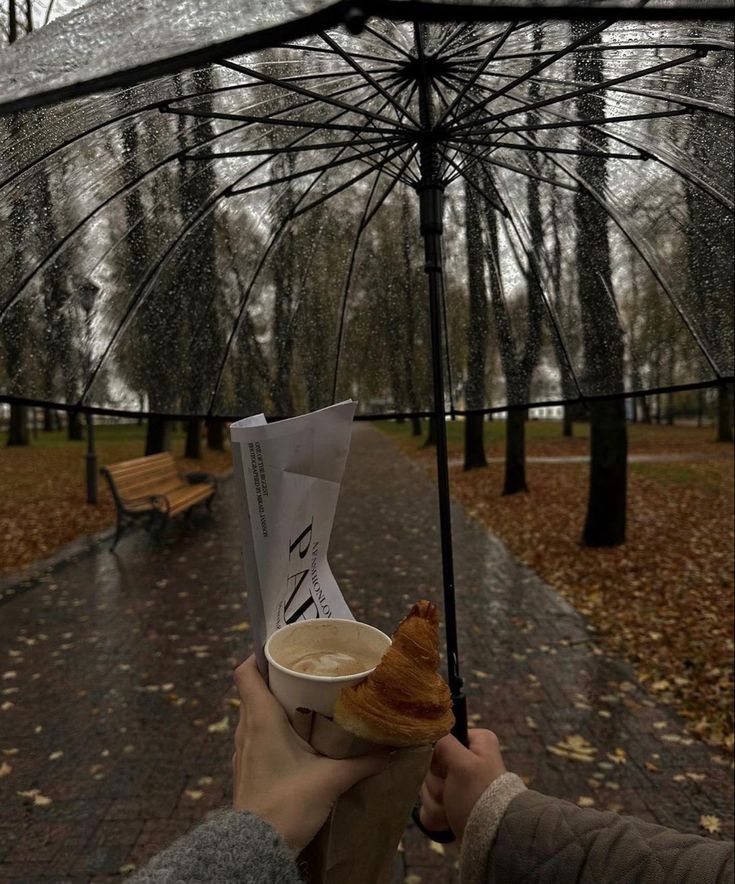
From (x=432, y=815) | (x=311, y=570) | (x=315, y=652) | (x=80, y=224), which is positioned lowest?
(x=432, y=815)

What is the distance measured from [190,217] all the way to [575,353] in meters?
1.39

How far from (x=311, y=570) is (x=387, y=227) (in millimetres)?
1449

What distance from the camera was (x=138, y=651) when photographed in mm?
5055

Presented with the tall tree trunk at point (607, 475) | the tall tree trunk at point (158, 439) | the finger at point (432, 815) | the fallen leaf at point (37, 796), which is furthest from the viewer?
the tall tree trunk at point (158, 439)

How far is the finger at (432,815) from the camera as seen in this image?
1.47m

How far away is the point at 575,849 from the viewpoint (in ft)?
4.02

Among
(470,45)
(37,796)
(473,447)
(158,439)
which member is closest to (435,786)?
(470,45)

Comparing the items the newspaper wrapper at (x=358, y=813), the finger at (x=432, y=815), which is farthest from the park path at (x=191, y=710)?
the newspaper wrapper at (x=358, y=813)

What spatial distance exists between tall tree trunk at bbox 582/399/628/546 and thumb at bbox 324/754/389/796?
7.39 m

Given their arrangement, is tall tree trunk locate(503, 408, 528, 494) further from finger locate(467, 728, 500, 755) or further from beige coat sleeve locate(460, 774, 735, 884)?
beige coat sleeve locate(460, 774, 735, 884)

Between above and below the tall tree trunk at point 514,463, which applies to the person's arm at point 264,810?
above

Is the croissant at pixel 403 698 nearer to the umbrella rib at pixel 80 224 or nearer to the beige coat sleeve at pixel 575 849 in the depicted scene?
the beige coat sleeve at pixel 575 849

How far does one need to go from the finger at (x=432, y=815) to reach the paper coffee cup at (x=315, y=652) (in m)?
0.64

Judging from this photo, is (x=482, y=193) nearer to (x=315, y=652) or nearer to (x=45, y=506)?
(x=315, y=652)
